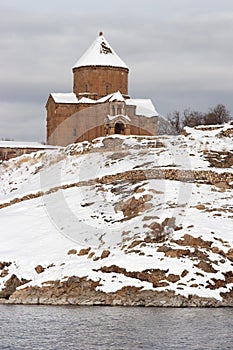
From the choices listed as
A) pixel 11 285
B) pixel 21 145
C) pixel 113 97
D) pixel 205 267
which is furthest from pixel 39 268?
pixel 21 145

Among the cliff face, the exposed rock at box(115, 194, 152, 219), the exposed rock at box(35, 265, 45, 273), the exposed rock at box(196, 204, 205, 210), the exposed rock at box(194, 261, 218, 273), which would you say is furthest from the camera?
the exposed rock at box(115, 194, 152, 219)

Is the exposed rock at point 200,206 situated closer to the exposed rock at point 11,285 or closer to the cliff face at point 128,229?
the cliff face at point 128,229

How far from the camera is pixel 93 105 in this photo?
70125 mm

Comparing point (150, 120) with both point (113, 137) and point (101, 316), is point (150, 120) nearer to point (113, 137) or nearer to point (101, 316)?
point (113, 137)

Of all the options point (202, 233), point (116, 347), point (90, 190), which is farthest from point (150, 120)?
point (116, 347)

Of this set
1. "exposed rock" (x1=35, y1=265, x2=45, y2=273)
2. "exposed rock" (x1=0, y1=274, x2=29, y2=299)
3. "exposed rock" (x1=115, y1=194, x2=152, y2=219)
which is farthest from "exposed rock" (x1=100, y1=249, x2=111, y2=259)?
"exposed rock" (x1=115, y1=194, x2=152, y2=219)

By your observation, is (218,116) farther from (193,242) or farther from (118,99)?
(193,242)

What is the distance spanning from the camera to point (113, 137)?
5206 centimetres

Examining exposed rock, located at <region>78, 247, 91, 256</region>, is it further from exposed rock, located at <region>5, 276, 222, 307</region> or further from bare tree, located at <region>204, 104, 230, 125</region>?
bare tree, located at <region>204, 104, 230, 125</region>

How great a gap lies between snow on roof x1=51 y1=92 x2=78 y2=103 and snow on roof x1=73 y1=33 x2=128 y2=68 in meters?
2.73

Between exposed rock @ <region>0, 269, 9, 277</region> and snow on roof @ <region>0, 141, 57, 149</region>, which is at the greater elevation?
snow on roof @ <region>0, 141, 57, 149</region>

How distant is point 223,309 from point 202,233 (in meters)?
4.94

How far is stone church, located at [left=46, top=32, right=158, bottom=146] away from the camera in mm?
69125

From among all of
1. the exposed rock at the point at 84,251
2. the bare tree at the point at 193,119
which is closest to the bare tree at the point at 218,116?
the bare tree at the point at 193,119
